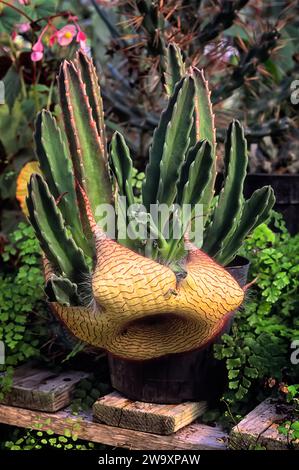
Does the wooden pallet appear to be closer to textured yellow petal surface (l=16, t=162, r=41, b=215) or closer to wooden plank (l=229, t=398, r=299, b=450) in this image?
wooden plank (l=229, t=398, r=299, b=450)

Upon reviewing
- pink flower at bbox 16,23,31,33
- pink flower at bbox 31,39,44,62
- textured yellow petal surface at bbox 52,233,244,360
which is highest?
pink flower at bbox 16,23,31,33

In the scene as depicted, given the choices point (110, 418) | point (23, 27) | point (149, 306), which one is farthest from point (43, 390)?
point (23, 27)

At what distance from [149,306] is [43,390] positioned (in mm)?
509

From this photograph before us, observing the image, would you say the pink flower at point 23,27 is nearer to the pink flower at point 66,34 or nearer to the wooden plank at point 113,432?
the pink flower at point 66,34

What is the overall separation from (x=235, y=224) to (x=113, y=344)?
1.23 feet

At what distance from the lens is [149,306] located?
158cm

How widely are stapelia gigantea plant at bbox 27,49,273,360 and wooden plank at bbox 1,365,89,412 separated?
0.91 feet

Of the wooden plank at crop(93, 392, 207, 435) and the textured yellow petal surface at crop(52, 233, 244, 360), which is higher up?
the textured yellow petal surface at crop(52, 233, 244, 360)

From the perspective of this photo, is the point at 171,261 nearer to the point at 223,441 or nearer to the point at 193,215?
the point at 193,215

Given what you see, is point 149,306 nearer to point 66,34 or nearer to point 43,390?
point 43,390

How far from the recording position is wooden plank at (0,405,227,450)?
1.72 metres

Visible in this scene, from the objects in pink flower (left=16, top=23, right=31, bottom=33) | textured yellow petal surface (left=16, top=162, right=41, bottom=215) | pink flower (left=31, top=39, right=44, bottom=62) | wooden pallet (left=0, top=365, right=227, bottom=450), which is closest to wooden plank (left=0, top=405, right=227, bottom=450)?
wooden pallet (left=0, top=365, right=227, bottom=450)

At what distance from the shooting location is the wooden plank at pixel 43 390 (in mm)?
1937

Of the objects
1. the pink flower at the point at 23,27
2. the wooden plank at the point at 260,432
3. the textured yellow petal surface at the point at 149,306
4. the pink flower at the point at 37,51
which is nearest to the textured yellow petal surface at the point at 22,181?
the pink flower at the point at 37,51
